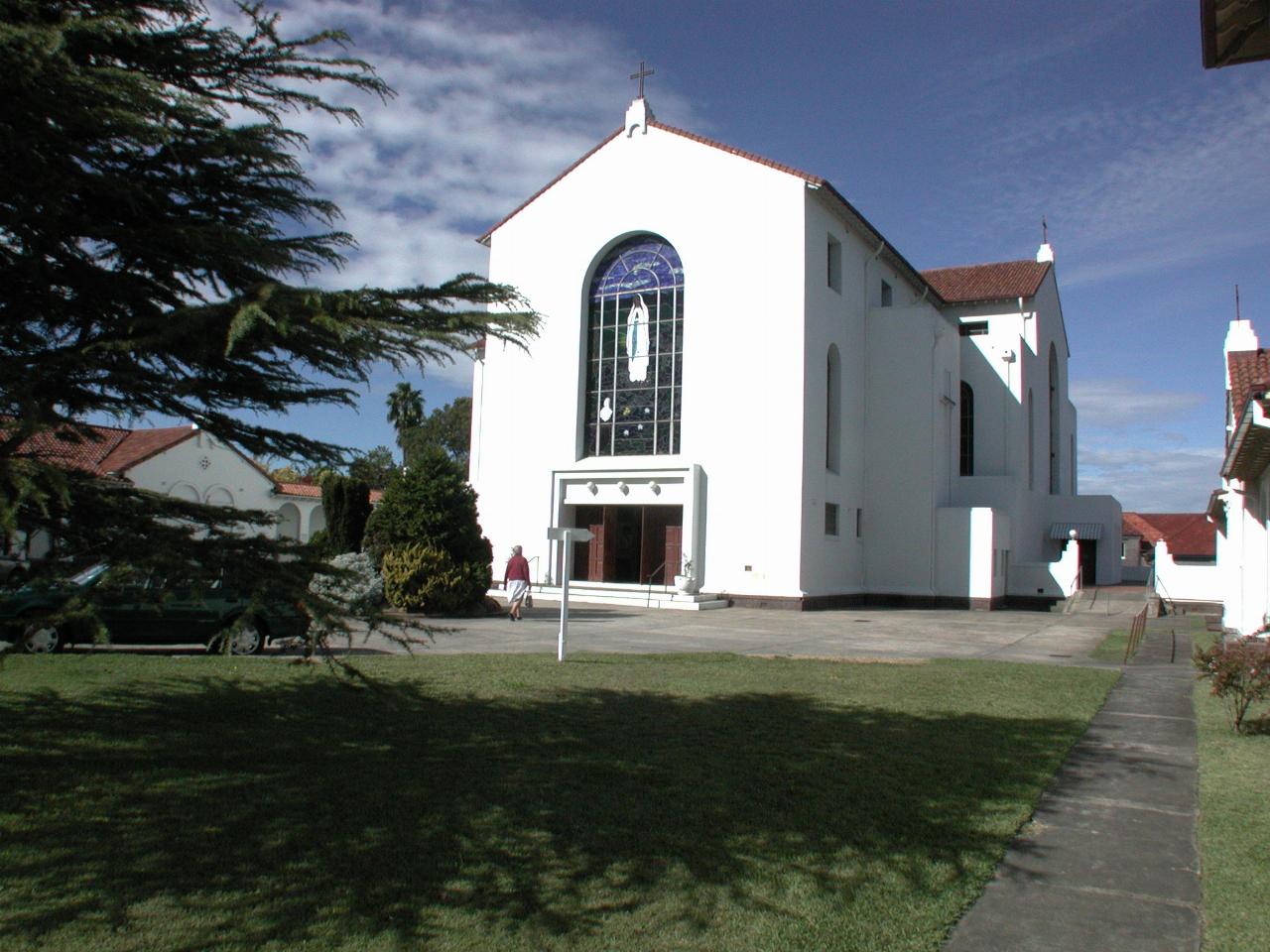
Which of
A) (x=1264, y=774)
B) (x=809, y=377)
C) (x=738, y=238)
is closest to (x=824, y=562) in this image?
(x=809, y=377)

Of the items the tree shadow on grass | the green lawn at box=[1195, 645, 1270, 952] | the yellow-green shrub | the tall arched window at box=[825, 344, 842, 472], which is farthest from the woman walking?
→ the green lawn at box=[1195, 645, 1270, 952]

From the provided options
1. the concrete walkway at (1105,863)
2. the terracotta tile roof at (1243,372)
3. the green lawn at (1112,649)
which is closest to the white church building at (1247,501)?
the terracotta tile roof at (1243,372)

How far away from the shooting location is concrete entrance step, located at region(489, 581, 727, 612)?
91.1 feet

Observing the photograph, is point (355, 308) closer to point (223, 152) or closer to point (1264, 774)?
point (223, 152)

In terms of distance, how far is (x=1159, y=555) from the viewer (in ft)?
102

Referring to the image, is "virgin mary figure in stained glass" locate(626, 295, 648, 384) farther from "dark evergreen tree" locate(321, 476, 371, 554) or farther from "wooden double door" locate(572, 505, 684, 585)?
"dark evergreen tree" locate(321, 476, 371, 554)

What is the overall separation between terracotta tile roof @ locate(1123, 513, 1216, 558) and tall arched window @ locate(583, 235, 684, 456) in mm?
39437

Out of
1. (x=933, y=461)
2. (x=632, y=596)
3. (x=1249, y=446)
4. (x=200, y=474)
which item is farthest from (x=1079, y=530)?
(x=200, y=474)

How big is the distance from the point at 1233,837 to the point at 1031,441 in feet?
118

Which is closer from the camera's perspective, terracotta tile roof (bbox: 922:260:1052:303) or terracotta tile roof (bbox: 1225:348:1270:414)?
terracotta tile roof (bbox: 1225:348:1270:414)

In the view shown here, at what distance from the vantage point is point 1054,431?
45500 mm

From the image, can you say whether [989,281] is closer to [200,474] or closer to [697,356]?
[697,356]

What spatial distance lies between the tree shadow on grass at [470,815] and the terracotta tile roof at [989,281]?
32506 mm

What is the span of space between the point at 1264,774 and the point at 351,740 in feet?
22.1
